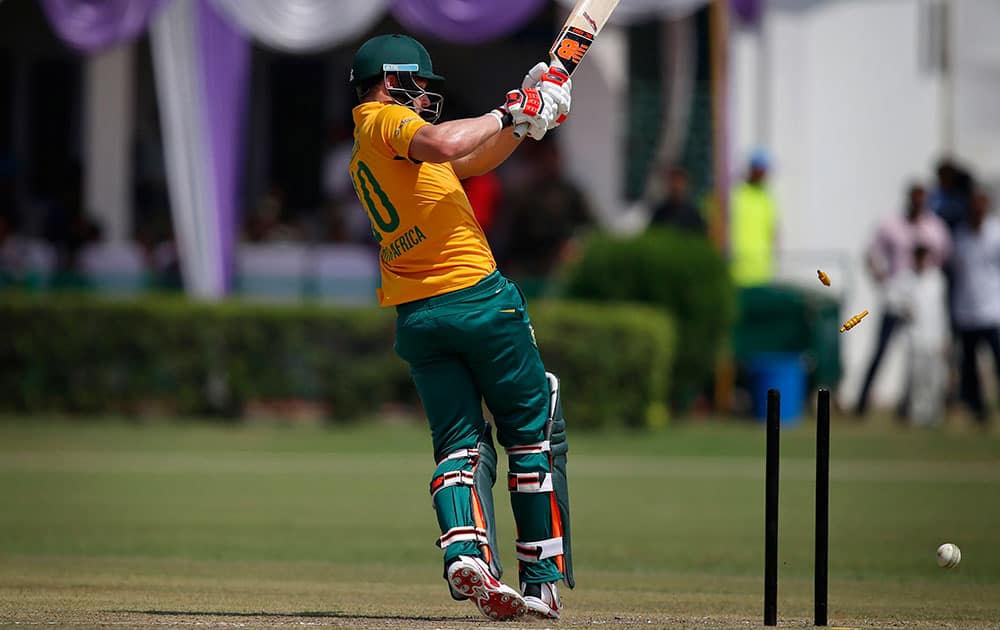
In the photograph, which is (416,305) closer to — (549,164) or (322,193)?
(549,164)

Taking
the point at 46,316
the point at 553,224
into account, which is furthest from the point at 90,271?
the point at 553,224

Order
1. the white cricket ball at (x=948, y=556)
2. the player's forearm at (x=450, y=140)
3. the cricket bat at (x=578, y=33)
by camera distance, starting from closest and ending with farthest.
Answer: the player's forearm at (x=450, y=140)
the cricket bat at (x=578, y=33)
the white cricket ball at (x=948, y=556)

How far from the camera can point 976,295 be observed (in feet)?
57.0

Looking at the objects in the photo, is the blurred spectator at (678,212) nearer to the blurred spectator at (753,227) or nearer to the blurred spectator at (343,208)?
the blurred spectator at (753,227)

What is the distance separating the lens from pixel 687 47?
66.0ft

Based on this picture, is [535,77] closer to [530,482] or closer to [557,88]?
[557,88]

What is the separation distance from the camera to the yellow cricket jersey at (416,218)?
6715mm

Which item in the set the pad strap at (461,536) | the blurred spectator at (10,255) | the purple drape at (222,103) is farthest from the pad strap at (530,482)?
the blurred spectator at (10,255)

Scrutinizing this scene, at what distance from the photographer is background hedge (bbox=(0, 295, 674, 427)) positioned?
56.3 ft

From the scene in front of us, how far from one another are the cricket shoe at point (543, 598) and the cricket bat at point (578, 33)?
1.98 meters

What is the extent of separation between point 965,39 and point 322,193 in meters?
7.82

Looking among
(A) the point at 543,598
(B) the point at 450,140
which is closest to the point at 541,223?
(A) the point at 543,598

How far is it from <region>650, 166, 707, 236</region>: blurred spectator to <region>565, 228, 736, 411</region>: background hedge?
0.66m

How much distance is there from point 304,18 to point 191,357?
139 inches
